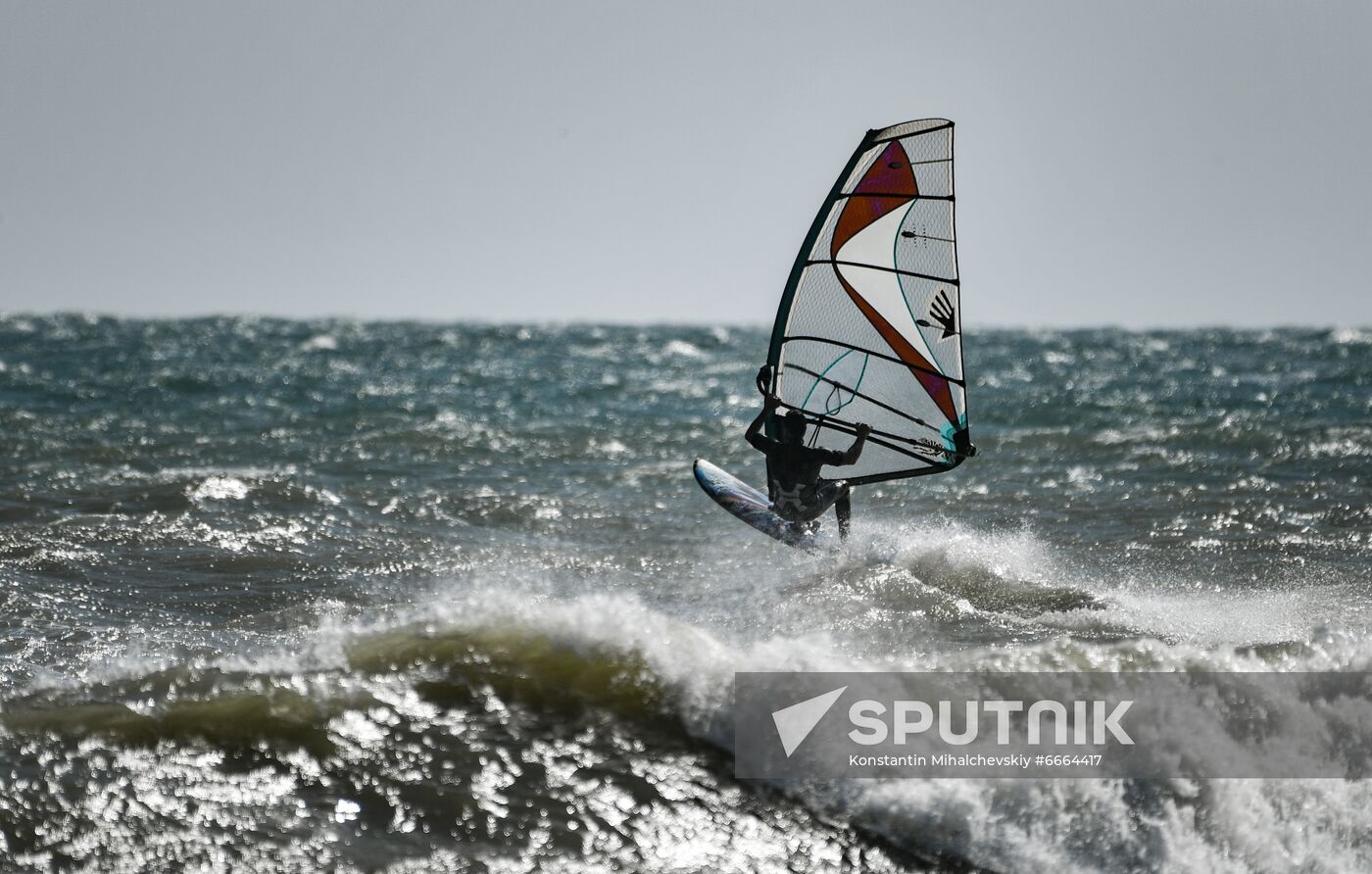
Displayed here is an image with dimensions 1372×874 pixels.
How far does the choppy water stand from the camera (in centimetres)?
385

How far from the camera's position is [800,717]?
14.6 ft

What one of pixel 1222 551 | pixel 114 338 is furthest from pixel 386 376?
pixel 1222 551

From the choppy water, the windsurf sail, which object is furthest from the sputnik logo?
the windsurf sail

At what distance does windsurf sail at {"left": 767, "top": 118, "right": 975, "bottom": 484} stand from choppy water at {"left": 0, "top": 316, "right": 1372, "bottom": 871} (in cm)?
87

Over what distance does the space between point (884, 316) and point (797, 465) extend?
1.03 meters

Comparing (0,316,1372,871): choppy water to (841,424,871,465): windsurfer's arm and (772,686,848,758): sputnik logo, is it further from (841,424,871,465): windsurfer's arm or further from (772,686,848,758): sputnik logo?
(841,424,871,465): windsurfer's arm

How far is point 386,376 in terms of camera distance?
1927 cm

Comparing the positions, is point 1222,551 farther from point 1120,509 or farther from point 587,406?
point 587,406

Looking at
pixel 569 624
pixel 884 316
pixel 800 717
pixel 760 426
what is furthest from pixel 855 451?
pixel 800 717

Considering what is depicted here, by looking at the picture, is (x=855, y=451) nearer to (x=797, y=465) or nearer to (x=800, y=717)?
(x=797, y=465)

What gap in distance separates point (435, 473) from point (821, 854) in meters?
7.44

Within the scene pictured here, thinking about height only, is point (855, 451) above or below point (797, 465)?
above

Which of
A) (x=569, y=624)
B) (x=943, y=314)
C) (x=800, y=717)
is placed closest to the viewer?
(x=800, y=717)

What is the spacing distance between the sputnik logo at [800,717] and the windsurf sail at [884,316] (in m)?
2.60
